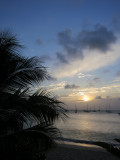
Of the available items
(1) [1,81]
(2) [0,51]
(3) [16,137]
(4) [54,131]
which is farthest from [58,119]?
(2) [0,51]

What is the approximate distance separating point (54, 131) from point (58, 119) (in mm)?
337

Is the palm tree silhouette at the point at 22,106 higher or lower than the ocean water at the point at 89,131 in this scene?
higher

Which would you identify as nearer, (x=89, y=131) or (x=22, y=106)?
(x=22, y=106)

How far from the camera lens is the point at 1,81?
11.4 ft

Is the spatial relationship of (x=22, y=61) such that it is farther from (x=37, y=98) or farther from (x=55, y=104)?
(x=55, y=104)

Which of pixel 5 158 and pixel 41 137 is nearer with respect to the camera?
pixel 41 137

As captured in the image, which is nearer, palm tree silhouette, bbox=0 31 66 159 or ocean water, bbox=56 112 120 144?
palm tree silhouette, bbox=0 31 66 159

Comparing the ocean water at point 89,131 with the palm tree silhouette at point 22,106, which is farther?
the ocean water at point 89,131

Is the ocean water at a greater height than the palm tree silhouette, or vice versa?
the palm tree silhouette

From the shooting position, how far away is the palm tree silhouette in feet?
9.80

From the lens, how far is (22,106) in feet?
10.2

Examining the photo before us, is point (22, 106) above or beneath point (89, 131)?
above

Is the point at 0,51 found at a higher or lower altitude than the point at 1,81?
higher

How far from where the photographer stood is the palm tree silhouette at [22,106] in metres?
2.99
